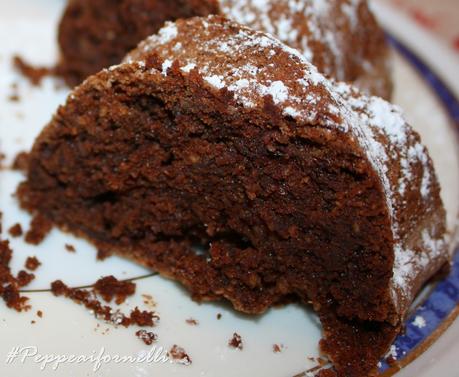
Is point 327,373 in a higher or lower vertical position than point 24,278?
lower

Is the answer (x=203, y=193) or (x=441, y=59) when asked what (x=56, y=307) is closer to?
(x=203, y=193)

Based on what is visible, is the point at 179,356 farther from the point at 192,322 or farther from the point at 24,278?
the point at 24,278

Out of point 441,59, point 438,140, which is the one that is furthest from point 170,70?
point 441,59

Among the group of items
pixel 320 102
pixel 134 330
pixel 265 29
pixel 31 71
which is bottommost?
pixel 134 330

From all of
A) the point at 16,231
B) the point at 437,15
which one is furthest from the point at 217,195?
the point at 437,15

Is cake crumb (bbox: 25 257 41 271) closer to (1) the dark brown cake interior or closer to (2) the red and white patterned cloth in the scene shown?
(1) the dark brown cake interior

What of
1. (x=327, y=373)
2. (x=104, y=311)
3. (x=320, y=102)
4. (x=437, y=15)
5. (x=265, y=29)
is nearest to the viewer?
(x=320, y=102)
